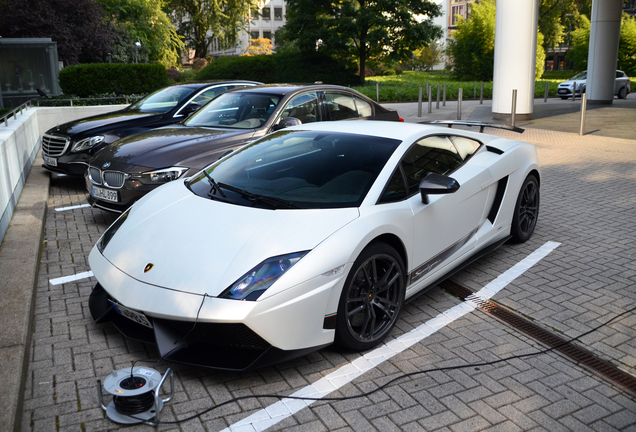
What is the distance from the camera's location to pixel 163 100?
10.3 metres

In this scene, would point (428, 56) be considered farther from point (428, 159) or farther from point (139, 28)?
point (428, 159)

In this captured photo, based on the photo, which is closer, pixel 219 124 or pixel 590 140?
pixel 219 124

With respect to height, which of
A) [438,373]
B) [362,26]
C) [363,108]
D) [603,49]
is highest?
[362,26]

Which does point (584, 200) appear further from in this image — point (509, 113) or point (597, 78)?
point (597, 78)

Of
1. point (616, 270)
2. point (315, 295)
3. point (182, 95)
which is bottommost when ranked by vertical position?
point (616, 270)

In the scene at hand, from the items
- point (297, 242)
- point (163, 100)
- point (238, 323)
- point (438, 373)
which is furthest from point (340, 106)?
point (238, 323)

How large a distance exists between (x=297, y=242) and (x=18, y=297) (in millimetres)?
2245

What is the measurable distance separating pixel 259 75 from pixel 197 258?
38392 millimetres

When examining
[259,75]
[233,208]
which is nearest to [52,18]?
[259,75]

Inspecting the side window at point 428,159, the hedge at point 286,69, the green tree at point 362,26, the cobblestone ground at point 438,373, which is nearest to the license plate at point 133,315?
the cobblestone ground at point 438,373

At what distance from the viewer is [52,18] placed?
82.0 feet

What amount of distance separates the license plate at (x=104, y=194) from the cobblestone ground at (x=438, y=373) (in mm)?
805

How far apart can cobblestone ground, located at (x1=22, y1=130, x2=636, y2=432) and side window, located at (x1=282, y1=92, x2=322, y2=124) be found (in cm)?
316

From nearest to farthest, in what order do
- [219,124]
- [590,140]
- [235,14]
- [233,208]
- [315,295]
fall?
[315,295] → [233,208] → [219,124] → [590,140] → [235,14]
